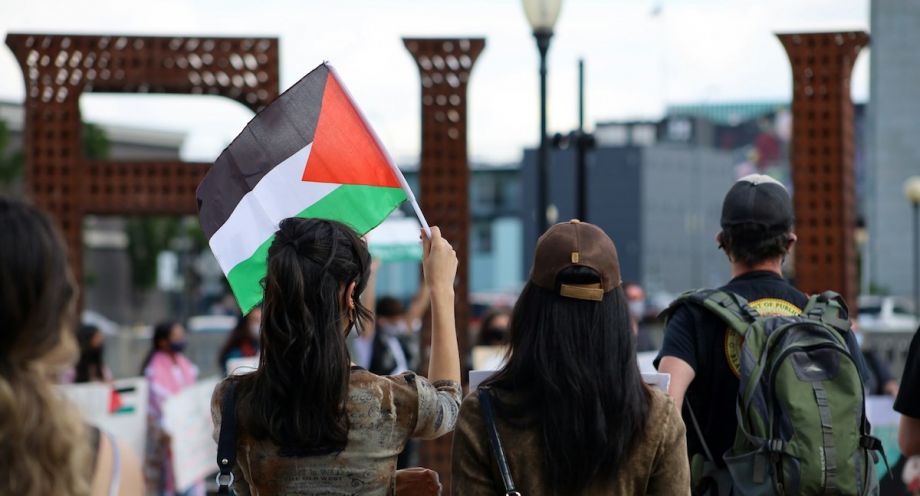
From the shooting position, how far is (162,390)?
463 inches

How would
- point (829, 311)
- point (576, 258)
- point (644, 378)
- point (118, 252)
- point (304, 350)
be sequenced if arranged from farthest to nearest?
point (118, 252) → point (829, 311) → point (644, 378) → point (304, 350) → point (576, 258)

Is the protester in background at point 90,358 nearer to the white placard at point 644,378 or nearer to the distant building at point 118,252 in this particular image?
the white placard at point 644,378

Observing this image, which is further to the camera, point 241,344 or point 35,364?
point 241,344

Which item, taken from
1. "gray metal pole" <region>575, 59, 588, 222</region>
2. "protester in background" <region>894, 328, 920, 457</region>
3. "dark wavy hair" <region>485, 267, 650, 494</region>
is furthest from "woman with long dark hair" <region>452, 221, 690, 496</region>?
"gray metal pole" <region>575, 59, 588, 222</region>

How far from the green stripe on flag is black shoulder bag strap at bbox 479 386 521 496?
1.63 m

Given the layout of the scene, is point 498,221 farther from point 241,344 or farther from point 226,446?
point 226,446

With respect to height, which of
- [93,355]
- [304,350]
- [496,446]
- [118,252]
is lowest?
[118,252]

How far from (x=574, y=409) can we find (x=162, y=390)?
8732 millimetres

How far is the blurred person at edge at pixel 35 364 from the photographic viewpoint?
8.25ft

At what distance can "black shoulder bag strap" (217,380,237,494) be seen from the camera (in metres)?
3.76

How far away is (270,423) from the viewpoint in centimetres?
375

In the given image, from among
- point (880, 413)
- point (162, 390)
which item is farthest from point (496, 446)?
point (162, 390)

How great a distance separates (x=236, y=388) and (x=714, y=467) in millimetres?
1658

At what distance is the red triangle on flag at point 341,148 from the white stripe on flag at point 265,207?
41 millimetres
